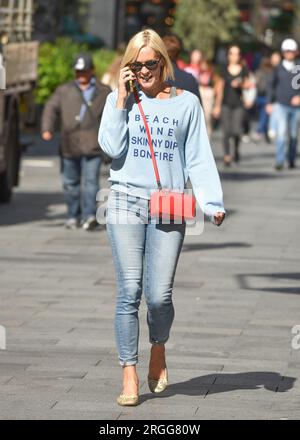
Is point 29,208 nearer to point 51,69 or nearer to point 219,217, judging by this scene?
point 219,217

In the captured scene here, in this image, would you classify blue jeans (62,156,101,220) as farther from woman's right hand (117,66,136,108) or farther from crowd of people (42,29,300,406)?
woman's right hand (117,66,136,108)

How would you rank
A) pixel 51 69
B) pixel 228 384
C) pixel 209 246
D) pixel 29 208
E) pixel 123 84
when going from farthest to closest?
1. pixel 51 69
2. pixel 29 208
3. pixel 209 246
4. pixel 228 384
5. pixel 123 84

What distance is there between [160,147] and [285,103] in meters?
16.4

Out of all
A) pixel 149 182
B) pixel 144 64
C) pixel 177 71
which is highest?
pixel 144 64

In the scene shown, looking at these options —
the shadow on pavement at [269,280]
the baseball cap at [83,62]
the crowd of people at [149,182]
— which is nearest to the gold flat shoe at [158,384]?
the crowd of people at [149,182]

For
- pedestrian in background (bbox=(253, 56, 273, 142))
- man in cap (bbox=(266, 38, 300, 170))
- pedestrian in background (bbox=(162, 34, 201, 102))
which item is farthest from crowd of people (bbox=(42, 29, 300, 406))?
pedestrian in background (bbox=(253, 56, 273, 142))

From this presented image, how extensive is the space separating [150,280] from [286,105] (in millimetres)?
16440

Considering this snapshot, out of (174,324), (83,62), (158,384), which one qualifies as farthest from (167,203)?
(83,62)

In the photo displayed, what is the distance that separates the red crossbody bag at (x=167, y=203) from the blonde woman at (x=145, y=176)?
0.03 m

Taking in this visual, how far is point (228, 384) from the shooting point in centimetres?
805

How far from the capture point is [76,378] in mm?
8117

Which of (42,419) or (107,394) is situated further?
(107,394)

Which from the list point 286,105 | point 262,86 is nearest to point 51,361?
point 286,105
